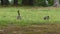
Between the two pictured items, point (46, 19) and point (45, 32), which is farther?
point (46, 19)

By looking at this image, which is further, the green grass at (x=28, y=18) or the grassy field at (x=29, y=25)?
the green grass at (x=28, y=18)

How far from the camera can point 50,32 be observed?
8.66 meters

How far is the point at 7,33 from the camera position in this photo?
27.5ft

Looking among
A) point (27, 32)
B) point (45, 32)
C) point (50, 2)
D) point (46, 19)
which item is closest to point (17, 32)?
point (27, 32)

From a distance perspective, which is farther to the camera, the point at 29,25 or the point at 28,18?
the point at 28,18

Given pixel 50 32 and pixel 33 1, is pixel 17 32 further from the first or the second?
pixel 33 1

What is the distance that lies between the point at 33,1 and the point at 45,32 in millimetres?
24496

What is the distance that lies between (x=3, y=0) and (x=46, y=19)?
1955 cm

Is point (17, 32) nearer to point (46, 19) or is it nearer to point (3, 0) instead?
point (46, 19)

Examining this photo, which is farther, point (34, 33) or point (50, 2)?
point (50, 2)

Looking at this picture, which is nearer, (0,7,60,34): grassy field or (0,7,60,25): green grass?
(0,7,60,34): grassy field

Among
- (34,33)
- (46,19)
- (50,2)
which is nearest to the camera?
(34,33)

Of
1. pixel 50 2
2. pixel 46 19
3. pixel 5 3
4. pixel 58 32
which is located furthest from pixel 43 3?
pixel 58 32

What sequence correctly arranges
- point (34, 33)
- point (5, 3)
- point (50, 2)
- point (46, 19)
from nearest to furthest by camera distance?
point (34, 33) → point (46, 19) → point (5, 3) → point (50, 2)
